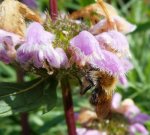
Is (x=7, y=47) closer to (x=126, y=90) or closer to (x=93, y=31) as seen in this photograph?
(x=93, y=31)

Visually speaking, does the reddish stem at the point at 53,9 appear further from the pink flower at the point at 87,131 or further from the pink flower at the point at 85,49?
the pink flower at the point at 87,131

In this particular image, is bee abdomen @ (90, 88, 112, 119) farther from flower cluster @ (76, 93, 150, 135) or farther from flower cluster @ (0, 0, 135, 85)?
flower cluster @ (76, 93, 150, 135)

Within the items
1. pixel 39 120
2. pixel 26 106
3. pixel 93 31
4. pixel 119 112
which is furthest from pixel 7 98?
pixel 39 120

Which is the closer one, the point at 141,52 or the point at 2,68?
the point at 2,68

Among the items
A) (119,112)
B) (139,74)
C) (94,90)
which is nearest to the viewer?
(94,90)

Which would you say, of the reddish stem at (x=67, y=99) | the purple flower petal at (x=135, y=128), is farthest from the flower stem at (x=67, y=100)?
the purple flower petal at (x=135, y=128)

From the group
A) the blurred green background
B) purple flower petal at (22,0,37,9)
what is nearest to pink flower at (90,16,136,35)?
the blurred green background

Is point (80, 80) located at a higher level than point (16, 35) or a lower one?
lower
